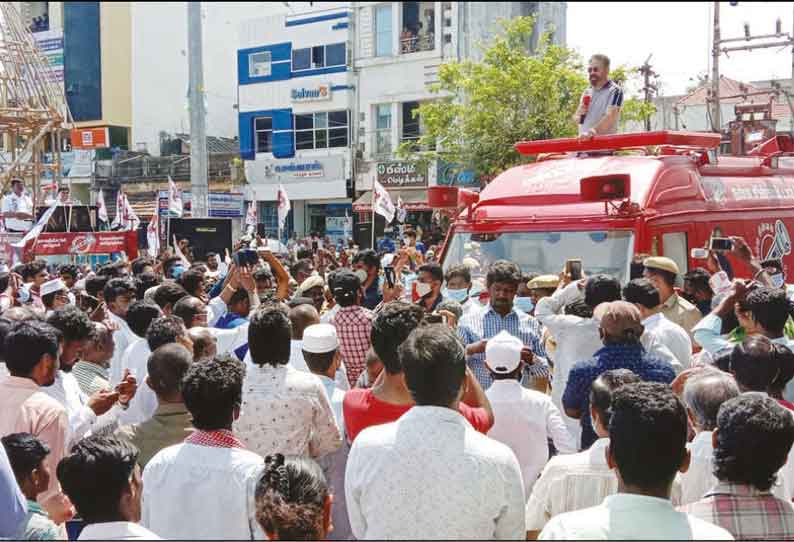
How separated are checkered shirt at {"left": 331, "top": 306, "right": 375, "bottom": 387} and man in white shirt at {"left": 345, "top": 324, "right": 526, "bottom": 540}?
8.33 feet

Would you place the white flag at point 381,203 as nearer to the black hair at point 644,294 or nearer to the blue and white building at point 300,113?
the black hair at point 644,294

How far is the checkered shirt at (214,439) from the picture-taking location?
9.77 ft

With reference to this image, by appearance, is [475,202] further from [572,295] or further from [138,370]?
[138,370]

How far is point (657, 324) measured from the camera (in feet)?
15.8

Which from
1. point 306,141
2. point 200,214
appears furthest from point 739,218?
point 306,141

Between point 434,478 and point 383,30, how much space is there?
2910 cm

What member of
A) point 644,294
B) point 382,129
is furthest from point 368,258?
point 382,129

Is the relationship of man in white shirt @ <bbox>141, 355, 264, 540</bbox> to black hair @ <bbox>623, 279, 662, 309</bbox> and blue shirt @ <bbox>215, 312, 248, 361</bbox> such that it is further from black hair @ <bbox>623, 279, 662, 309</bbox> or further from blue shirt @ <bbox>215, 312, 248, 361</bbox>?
black hair @ <bbox>623, 279, 662, 309</bbox>

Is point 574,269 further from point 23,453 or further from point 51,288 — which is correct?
point 51,288

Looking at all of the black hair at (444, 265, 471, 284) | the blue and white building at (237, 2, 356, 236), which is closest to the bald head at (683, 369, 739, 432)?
the black hair at (444, 265, 471, 284)

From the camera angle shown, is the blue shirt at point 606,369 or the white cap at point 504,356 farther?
the blue shirt at point 606,369

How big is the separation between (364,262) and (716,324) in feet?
10.5

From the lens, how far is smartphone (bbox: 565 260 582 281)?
5.90 metres

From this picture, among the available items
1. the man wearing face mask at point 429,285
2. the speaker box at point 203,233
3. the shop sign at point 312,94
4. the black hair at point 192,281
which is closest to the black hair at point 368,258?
the man wearing face mask at point 429,285
